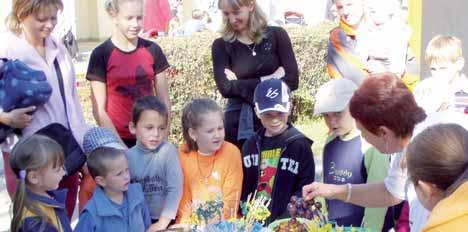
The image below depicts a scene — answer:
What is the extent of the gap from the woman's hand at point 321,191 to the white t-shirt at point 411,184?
225 millimetres

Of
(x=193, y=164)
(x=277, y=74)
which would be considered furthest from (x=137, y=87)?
(x=277, y=74)

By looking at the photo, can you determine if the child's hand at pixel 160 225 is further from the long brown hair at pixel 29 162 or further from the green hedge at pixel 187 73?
the green hedge at pixel 187 73

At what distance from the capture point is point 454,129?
2432 millimetres

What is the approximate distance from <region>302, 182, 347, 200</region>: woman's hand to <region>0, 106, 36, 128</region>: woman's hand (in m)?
1.63

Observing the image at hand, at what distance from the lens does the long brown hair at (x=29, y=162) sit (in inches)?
140

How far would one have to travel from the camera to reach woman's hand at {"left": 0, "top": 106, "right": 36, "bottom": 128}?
3945 mm

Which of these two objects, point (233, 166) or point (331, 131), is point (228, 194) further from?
point (331, 131)

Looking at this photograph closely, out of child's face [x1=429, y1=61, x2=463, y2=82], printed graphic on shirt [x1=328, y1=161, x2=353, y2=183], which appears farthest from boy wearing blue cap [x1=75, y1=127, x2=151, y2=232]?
child's face [x1=429, y1=61, x2=463, y2=82]

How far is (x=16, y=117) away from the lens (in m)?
3.95

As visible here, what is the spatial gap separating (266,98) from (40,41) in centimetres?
136

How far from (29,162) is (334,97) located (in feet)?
5.50

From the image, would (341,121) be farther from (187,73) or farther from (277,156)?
(187,73)

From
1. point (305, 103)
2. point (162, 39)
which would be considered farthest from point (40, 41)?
point (305, 103)

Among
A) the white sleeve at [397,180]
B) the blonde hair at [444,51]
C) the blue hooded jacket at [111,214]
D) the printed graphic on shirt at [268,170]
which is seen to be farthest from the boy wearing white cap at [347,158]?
the blonde hair at [444,51]
